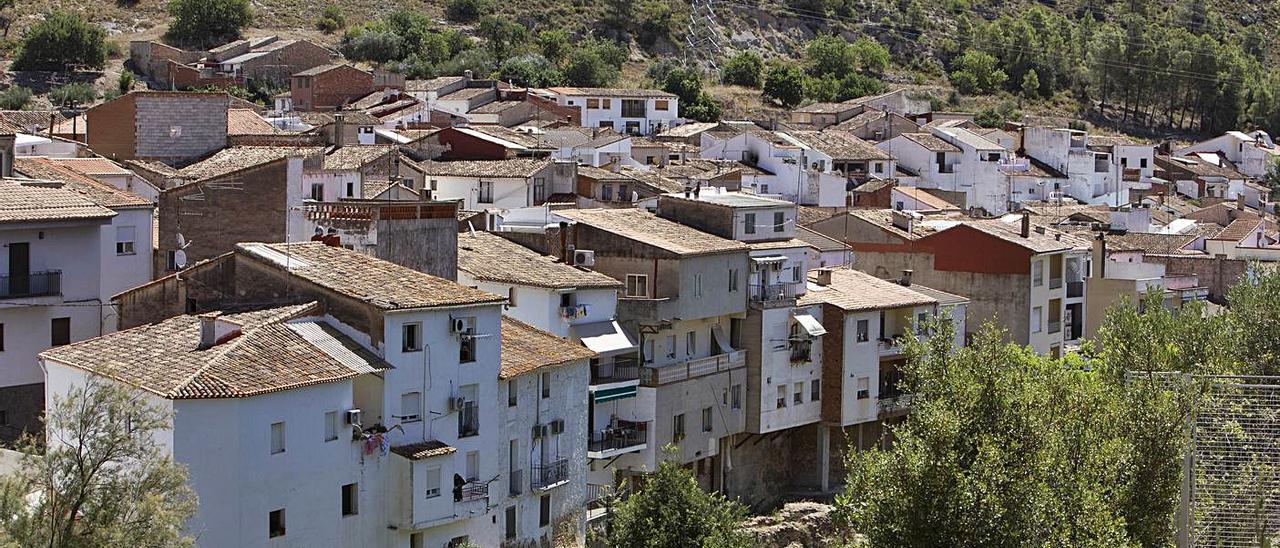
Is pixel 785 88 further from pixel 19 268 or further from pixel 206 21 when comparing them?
pixel 19 268

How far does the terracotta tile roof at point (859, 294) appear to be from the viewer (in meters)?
39.7

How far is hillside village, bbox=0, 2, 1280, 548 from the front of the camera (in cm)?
2500

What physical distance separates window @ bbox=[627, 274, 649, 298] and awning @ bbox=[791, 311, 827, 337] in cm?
402

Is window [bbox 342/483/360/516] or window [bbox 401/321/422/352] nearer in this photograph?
window [bbox 342/483/360/516]

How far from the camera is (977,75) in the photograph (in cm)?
10894

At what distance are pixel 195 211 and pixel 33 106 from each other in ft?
136

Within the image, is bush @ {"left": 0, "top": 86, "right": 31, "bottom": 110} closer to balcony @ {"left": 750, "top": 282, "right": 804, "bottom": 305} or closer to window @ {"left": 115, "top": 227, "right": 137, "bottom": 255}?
balcony @ {"left": 750, "top": 282, "right": 804, "bottom": 305}

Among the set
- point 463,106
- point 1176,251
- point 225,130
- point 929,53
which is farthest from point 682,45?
point 225,130

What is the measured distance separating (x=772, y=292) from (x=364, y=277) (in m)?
12.8

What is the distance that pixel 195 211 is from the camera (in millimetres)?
31625

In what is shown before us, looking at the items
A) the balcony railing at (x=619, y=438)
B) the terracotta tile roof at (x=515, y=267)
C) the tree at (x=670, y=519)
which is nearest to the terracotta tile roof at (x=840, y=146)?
the terracotta tile roof at (x=515, y=267)

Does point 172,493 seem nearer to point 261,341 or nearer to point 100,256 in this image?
point 261,341

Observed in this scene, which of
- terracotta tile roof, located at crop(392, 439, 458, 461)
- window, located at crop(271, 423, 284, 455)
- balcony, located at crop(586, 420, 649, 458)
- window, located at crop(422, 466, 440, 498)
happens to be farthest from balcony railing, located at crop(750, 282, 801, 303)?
window, located at crop(271, 423, 284, 455)

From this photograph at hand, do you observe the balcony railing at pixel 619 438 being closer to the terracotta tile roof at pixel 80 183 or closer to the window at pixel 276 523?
the terracotta tile roof at pixel 80 183
